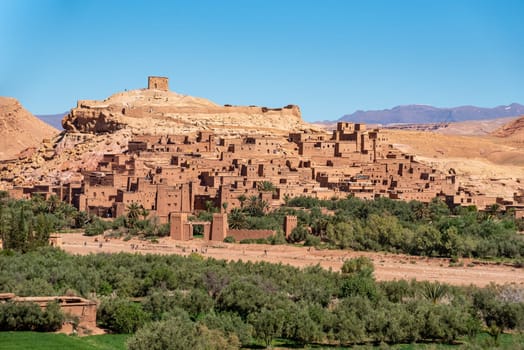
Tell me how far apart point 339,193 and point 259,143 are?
7539mm

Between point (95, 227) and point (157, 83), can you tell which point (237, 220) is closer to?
point (95, 227)

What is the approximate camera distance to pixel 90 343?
2475 cm

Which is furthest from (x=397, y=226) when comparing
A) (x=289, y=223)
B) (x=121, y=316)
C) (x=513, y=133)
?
(x=513, y=133)

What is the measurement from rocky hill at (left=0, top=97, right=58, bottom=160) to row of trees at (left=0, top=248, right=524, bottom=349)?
42982 mm

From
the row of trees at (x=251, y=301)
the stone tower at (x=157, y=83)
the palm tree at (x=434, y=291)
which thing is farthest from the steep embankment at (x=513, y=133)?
the row of trees at (x=251, y=301)

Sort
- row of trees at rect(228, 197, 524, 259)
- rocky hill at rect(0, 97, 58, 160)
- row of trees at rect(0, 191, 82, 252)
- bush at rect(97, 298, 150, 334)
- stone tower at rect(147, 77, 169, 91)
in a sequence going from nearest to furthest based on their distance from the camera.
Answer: bush at rect(97, 298, 150, 334) < row of trees at rect(0, 191, 82, 252) < row of trees at rect(228, 197, 524, 259) < stone tower at rect(147, 77, 169, 91) < rocky hill at rect(0, 97, 58, 160)

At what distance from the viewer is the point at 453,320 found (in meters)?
26.5

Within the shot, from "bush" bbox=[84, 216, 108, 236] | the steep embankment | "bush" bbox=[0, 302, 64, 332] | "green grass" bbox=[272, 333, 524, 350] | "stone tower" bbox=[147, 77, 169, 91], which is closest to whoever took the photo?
"green grass" bbox=[272, 333, 524, 350]

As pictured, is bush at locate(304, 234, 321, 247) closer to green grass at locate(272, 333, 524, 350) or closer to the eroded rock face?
green grass at locate(272, 333, 524, 350)

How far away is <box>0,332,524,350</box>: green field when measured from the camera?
77.0 feet

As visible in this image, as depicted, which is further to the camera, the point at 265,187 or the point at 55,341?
the point at 265,187

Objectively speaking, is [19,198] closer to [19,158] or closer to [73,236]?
[73,236]

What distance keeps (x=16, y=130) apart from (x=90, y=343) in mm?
57190

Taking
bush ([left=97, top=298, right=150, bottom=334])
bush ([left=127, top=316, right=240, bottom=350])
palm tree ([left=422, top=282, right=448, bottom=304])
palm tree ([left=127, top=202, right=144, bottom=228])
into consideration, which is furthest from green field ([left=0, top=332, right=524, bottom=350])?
palm tree ([left=127, top=202, right=144, bottom=228])
